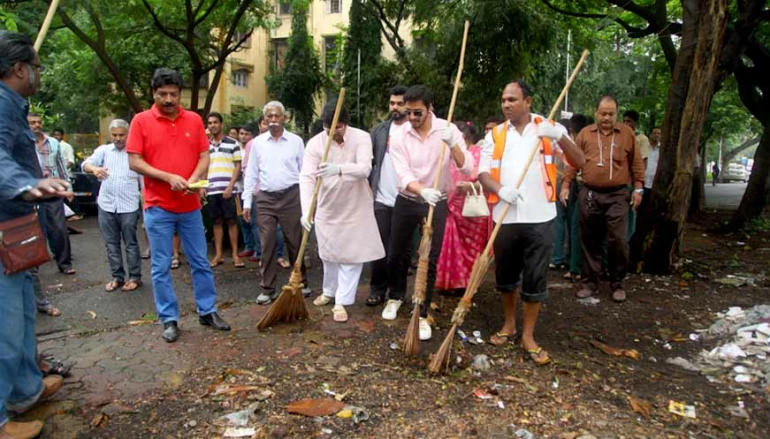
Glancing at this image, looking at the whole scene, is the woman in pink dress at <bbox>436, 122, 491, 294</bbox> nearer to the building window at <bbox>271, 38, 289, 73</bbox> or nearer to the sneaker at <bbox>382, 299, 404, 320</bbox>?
the sneaker at <bbox>382, 299, 404, 320</bbox>

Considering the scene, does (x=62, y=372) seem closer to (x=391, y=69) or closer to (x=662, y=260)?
(x=662, y=260)

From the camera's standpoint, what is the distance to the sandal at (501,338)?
14.0ft

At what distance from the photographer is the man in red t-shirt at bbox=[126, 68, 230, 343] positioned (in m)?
4.07

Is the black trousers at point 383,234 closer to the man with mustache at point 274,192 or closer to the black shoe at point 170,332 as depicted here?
the man with mustache at point 274,192

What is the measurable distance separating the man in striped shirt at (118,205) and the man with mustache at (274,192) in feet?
4.97

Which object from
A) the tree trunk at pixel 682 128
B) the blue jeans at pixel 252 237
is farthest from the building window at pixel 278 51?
the tree trunk at pixel 682 128

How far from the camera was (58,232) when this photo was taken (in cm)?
655

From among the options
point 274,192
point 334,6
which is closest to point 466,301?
point 274,192

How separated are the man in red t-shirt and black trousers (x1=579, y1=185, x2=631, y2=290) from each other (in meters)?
3.66

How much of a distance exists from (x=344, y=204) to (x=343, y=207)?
0.03m

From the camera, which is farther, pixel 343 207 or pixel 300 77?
pixel 300 77

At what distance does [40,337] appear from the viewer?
178 inches

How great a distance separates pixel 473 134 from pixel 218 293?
3.36 meters

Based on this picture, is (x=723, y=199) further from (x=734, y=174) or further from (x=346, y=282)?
(x=734, y=174)
